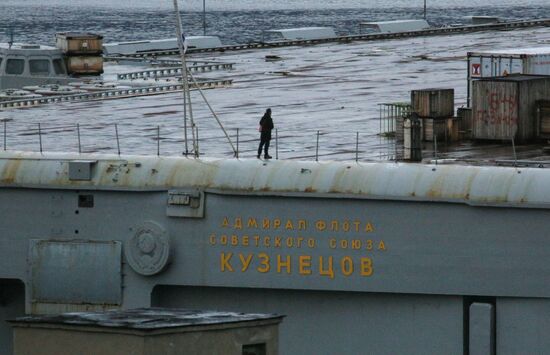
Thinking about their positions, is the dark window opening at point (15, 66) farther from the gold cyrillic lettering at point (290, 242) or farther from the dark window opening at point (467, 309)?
the dark window opening at point (467, 309)

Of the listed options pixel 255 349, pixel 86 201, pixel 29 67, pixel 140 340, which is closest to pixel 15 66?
pixel 29 67

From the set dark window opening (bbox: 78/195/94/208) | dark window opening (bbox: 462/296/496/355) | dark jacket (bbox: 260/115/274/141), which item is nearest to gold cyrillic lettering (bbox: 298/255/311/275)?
dark window opening (bbox: 462/296/496/355)

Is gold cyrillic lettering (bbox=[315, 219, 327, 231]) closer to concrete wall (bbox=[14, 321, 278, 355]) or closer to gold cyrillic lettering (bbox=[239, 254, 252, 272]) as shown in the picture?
gold cyrillic lettering (bbox=[239, 254, 252, 272])

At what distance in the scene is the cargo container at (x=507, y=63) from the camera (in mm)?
54625

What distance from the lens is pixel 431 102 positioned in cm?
4778

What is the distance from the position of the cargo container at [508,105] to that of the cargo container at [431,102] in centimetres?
→ 83

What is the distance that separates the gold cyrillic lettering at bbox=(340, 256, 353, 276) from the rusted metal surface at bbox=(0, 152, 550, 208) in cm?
155

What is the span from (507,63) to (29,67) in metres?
26.7

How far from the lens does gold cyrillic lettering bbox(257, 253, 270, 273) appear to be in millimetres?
39625

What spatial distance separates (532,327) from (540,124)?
1136cm

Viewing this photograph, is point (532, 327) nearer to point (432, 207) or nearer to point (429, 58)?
point (432, 207)

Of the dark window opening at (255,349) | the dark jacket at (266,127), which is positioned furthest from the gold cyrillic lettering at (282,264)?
the dark window opening at (255,349)

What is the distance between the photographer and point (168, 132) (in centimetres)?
5188

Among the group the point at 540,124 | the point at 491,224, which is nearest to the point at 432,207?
the point at 491,224
